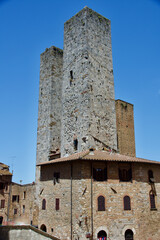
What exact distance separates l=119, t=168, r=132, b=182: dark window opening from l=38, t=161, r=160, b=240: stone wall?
0.27 metres

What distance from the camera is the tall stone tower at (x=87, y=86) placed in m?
22.7

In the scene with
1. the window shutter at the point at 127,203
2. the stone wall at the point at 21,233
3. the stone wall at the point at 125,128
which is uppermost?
the stone wall at the point at 125,128

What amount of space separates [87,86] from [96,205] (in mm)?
10924

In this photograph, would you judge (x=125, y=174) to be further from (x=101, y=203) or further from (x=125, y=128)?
(x=125, y=128)

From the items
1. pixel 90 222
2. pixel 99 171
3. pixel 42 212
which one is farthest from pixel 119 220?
pixel 42 212

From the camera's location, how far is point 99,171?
60.4ft

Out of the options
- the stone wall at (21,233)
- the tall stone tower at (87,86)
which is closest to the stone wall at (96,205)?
the stone wall at (21,233)

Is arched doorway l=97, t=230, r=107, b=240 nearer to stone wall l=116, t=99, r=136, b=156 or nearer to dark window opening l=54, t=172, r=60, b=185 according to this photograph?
dark window opening l=54, t=172, r=60, b=185

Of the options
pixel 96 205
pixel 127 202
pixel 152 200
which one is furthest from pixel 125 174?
pixel 96 205

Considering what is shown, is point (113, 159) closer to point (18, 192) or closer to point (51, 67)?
point (51, 67)

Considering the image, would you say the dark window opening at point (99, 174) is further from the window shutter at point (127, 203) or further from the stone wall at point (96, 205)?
the window shutter at point (127, 203)

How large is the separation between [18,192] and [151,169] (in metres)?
20.7

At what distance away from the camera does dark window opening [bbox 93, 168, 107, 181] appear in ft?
Result: 59.7

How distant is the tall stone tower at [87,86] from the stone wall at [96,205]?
158 inches
